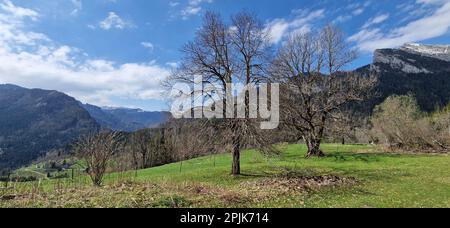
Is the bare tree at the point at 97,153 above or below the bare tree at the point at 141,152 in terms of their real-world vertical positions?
above

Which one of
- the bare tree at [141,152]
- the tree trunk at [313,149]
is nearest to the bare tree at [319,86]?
the tree trunk at [313,149]

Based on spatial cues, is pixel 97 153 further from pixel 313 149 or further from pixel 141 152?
pixel 141 152

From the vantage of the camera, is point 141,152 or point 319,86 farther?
point 141,152

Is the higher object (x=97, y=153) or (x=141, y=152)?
(x=97, y=153)

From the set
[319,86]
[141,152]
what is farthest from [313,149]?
[141,152]

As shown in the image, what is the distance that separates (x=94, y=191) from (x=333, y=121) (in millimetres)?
30116

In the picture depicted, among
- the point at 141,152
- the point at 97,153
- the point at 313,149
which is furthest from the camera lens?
the point at 141,152

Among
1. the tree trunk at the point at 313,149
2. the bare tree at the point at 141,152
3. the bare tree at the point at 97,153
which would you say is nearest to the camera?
the bare tree at the point at 97,153

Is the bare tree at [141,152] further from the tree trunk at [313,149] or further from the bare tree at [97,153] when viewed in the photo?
the bare tree at [97,153]

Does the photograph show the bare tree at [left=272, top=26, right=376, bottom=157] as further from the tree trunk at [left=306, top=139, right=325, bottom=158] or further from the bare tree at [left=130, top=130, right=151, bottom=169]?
the bare tree at [left=130, top=130, right=151, bottom=169]

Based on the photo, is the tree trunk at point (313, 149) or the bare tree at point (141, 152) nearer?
the tree trunk at point (313, 149)

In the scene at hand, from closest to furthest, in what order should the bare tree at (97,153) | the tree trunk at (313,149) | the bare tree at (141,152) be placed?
the bare tree at (97,153) → the tree trunk at (313,149) → the bare tree at (141,152)
